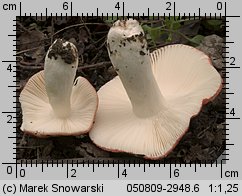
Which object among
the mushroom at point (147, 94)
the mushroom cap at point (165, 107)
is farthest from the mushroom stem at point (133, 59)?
the mushroom cap at point (165, 107)

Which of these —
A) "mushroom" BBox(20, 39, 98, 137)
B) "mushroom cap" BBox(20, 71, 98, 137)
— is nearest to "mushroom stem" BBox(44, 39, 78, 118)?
"mushroom" BBox(20, 39, 98, 137)

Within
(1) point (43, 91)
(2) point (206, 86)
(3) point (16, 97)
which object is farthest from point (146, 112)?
(3) point (16, 97)

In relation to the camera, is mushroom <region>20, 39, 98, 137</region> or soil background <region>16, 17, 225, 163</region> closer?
mushroom <region>20, 39, 98, 137</region>

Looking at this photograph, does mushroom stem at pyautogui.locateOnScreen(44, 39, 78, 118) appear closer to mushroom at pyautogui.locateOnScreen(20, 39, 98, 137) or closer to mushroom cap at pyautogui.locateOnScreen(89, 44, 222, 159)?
mushroom at pyautogui.locateOnScreen(20, 39, 98, 137)

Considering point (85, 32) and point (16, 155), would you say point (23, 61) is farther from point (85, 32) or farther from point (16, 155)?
point (16, 155)

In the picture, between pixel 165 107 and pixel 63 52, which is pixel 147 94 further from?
pixel 63 52

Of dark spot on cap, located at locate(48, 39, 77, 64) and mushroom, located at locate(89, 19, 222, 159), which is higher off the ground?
dark spot on cap, located at locate(48, 39, 77, 64)
